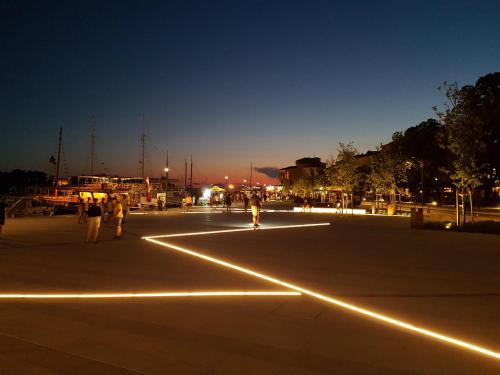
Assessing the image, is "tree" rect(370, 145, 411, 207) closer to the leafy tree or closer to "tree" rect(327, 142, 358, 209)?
"tree" rect(327, 142, 358, 209)

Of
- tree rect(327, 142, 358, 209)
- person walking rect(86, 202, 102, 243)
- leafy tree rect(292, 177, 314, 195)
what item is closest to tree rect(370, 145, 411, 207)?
tree rect(327, 142, 358, 209)

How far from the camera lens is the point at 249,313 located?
6.18 m

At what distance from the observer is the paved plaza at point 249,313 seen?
4402mm

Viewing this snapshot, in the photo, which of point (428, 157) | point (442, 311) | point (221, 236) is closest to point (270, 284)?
point (442, 311)

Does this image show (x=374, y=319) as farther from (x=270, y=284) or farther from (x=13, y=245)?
(x=13, y=245)

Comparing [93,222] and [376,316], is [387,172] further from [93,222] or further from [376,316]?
[376,316]

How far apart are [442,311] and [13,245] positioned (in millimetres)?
12950

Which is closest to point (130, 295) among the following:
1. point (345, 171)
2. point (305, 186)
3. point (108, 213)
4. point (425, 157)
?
point (108, 213)

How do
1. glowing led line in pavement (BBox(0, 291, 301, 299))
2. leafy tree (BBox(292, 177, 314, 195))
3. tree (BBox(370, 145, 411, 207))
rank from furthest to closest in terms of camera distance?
leafy tree (BBox(292, 177, 314, 195)) < tree (BBox(370, 145, 411, 207)) < glowing led line in pavement (BBox(0, 291, 301, 299))

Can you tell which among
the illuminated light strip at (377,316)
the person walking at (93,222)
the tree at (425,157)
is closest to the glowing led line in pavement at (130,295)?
the illuminated light strip at (377,316)

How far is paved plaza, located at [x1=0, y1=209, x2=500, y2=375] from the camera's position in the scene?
4402 mm

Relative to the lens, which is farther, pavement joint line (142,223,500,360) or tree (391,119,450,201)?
tree (391,119,450,201)

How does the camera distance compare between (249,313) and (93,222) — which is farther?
(93,222)

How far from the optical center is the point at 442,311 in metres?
6.27
